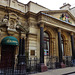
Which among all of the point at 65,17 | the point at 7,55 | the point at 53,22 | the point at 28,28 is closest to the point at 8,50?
the point at 7,55

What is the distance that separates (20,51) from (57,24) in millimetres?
6403

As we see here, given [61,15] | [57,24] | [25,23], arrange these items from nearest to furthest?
[25,23] < [57,24] < [61,15]

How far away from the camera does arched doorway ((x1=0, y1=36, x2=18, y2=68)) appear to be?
8488 millimetres

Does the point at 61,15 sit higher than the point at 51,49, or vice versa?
the point at 61,15

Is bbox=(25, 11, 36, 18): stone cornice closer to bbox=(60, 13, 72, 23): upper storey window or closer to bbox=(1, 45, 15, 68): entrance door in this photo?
bbox=(1, 45, 15, 68): entrance door

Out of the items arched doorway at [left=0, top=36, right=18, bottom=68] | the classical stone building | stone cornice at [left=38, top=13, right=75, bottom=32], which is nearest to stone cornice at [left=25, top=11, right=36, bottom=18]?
the classical stone building

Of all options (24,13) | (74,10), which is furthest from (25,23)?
(74,10)

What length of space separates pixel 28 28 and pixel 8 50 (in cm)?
359

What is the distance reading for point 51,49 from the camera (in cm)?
1273

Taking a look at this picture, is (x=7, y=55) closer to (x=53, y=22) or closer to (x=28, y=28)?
(x=28, y=28)

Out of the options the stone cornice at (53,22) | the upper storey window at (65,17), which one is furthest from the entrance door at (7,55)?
the upper storey window at (65,17)

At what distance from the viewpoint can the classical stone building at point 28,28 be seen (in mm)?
9320

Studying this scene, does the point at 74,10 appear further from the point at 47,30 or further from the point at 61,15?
the point at 47,30

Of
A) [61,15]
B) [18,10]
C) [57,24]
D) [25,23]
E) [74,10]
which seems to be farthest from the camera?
[74,10]
